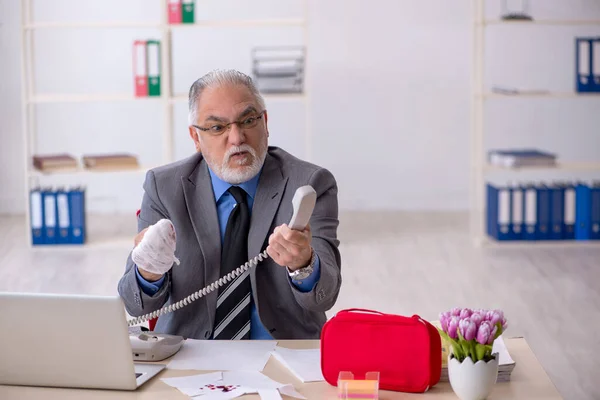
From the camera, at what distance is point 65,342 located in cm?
187

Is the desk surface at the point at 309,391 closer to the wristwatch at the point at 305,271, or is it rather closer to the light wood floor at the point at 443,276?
the wristwatch at the point at 305,271

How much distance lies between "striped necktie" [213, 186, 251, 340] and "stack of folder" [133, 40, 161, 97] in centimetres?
359

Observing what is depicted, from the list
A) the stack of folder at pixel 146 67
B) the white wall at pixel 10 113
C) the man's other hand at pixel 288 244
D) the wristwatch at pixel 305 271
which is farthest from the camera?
the white wall at pixel 10 113

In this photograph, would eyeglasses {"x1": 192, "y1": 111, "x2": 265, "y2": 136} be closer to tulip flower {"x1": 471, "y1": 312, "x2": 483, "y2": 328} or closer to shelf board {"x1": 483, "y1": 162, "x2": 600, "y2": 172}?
tulip flower {"x1": 471, "y1": 312, "x2": 483, "y2": 328}

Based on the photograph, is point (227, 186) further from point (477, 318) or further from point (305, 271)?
point (477, 318)

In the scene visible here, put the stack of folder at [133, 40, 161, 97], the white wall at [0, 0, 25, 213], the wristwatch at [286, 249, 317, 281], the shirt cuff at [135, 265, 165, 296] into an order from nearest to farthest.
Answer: the wristwatch at [286, 249, 317, 281] < the shirt cuff at [135, 265, 165, 296] < the stack of folder at [133, 40, 161, 97] < the white wall at [0, 0, 25, 213]

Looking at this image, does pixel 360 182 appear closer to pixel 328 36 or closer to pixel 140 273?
pixel 328 36

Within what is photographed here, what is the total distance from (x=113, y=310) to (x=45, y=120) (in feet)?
17.8

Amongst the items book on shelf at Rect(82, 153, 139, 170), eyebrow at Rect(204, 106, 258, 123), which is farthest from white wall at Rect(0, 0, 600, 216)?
eyebrow at Rect(204, 106, 258, 123)

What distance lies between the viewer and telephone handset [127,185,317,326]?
2.01 m

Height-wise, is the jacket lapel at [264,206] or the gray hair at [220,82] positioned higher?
the gray hair at [220,82]

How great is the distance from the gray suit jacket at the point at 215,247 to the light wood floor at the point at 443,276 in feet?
5.09

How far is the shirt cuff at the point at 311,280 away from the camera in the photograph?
90.0 inches

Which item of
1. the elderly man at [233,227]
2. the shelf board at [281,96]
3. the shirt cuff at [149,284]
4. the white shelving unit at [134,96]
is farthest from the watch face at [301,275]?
the shelf board at [281,96]
